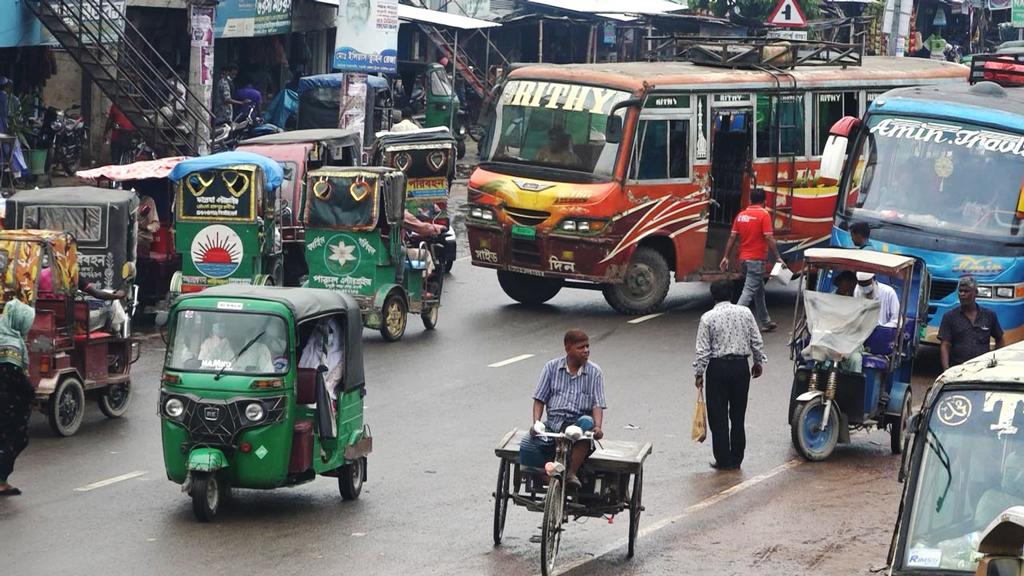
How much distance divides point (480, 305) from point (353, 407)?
9.03 m

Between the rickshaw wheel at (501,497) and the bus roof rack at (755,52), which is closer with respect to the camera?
the rickshaw wheel at (501,497)

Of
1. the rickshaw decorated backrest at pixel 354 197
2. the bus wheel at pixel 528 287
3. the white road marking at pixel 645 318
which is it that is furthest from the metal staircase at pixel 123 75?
the white road marking at pixel 645 318

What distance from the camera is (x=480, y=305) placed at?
2219cm

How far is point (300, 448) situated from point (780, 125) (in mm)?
11485

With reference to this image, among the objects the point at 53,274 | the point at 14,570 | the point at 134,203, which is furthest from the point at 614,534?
the point at 134,203

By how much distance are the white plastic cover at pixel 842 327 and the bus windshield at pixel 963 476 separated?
6166mm

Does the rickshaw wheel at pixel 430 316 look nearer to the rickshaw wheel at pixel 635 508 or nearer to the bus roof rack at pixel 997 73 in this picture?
the bus roof rack at pixel 997 73

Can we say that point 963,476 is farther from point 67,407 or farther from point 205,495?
point 67,407

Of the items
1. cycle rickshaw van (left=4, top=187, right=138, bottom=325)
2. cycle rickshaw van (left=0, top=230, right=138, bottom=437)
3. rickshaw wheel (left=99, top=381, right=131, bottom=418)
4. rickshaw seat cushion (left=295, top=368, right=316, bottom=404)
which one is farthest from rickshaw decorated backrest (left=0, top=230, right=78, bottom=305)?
rickshaw seat cushion (left=295, top=368, right=316, bottom=404)

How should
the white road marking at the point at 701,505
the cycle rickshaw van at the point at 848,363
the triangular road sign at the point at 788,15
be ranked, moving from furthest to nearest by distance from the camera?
the triangular road sign at the point at 788,15 < the cycle rickshaw van at the point at 848,363 < the white road marking at the point at 701,505

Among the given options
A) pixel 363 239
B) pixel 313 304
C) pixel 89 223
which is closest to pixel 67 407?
pixel 89 223

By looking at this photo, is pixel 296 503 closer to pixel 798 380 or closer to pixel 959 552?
pixel 798 380

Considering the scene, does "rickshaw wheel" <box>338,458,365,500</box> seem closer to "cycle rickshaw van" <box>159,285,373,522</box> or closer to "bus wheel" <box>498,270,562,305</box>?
"cycle rickshaw van" <box>159,285,373,522</box>

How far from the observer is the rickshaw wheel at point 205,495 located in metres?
12.0
